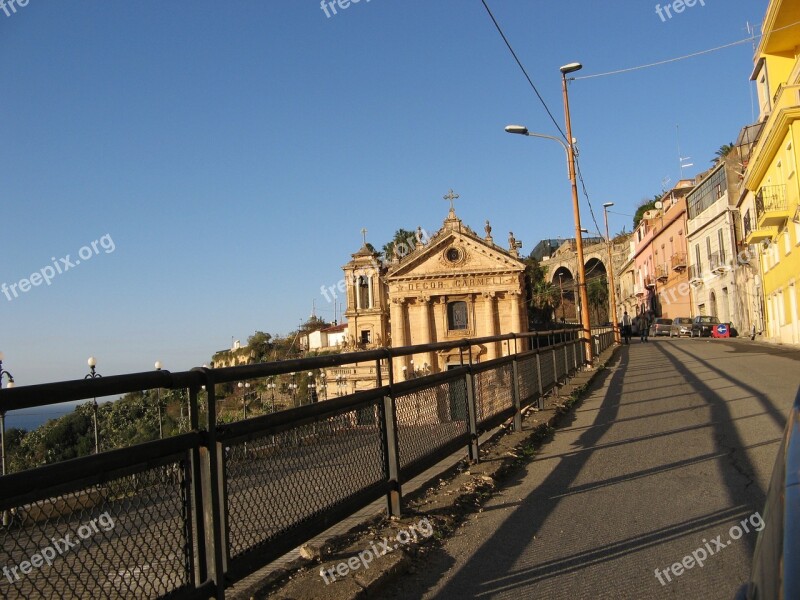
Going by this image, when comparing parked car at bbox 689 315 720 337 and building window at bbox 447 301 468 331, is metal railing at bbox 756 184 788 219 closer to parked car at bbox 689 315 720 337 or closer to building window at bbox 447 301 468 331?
parked car at bbox 689 315 720 337

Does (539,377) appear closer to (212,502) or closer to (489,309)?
(212,502)

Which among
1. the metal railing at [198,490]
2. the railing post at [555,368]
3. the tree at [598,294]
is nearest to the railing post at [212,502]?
the metal railing at [198,490]

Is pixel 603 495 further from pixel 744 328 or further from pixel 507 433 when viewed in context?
pixel 744 328

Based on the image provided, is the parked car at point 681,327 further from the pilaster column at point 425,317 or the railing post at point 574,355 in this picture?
the railing post at point 574,355

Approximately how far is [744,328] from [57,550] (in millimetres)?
46492

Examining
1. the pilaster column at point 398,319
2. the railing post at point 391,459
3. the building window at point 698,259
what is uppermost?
the building window at point 698,259

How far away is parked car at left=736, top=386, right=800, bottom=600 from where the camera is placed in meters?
1.43

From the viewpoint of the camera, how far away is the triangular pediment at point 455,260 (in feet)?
213

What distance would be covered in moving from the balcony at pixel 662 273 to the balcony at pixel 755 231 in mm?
24836

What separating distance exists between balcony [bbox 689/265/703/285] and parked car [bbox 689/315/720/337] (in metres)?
6.03

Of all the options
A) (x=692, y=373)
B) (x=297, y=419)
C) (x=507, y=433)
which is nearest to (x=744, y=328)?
(x=692, y=373)

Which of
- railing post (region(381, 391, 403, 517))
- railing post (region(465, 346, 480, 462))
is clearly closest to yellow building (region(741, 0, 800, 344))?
railing post (region(465, 346, 480, 462))

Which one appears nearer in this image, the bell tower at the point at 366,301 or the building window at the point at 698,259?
the building window at the point at 698,259

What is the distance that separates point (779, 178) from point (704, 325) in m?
18.6
